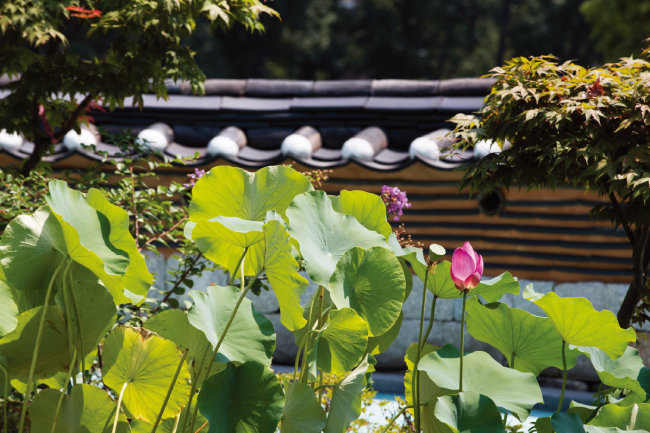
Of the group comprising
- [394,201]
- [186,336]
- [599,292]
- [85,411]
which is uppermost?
[186,336]

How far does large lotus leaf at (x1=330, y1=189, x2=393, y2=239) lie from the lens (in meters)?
1.37

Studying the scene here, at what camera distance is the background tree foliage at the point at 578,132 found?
259 cm

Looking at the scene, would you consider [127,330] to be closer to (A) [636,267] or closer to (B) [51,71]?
(A) [636,267]

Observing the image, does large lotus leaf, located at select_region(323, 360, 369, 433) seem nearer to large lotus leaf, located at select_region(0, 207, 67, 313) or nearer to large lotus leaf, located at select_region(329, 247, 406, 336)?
large lotus leaf, located at select_region(329, 247, 406, 336)

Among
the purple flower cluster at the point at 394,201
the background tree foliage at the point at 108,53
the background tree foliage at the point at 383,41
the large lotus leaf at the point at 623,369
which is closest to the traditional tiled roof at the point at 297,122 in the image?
the background tree foliage at the point at 108,53

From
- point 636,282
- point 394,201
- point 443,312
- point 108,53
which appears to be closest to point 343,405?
point 394,201

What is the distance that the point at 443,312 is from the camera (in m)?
5.12

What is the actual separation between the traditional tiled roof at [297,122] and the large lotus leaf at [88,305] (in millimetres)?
3459

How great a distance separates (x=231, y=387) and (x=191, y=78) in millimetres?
3007

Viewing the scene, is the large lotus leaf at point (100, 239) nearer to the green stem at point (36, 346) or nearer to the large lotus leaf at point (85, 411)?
the green stem at point (36, 346)

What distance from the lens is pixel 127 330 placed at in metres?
1.22

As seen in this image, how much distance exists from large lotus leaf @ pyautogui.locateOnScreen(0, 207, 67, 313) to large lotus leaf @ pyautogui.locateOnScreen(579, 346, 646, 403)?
102 centimetres

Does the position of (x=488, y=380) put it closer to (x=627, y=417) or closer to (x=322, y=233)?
(x=627, y=417)

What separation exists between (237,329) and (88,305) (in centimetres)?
27
